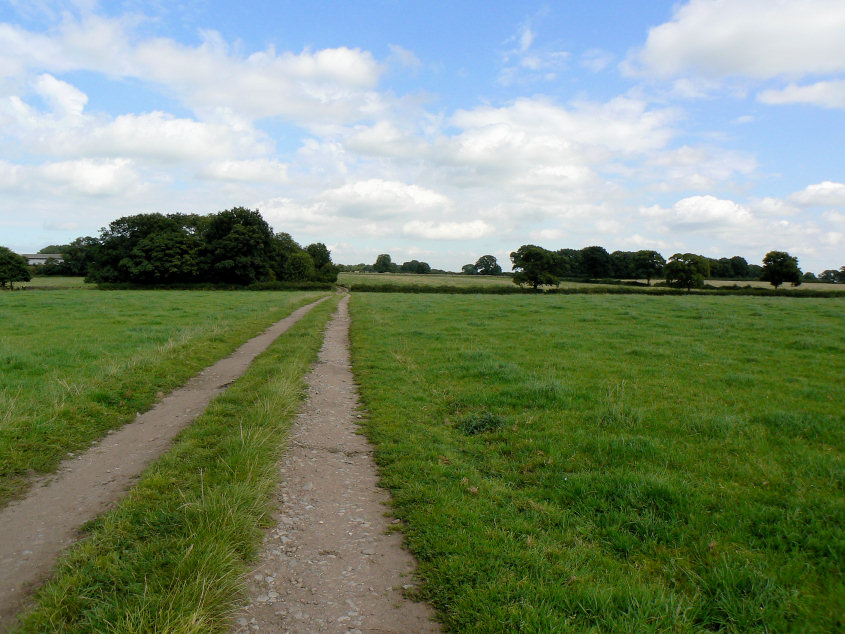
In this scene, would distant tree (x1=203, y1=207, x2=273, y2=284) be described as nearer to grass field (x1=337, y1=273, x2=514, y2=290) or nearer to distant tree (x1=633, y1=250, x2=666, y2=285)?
grass field (x1=337, y1=273, x2=514, y2=290)

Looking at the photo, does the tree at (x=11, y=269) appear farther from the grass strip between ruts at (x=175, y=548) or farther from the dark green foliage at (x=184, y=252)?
the grass strip between ruts at (x=175, y=548)

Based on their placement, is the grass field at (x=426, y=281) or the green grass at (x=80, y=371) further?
the grass field at (x=426, y=281)

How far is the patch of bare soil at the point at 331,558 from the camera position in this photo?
3590 mm

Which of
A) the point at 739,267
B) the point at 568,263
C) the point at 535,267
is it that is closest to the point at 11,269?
the point at 535,267

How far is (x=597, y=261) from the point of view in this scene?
111188mm

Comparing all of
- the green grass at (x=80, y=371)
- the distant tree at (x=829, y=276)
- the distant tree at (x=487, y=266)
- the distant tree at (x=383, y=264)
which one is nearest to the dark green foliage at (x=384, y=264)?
the distant tree at (x=383, y=264)

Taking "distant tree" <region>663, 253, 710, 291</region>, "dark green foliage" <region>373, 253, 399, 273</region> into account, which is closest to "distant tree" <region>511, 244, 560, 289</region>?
"distant tree" <region>663, 253, 710, 291</region>

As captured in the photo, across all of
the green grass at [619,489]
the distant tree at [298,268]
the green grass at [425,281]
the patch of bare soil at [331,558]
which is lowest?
the patch of bare soil at [331,558]

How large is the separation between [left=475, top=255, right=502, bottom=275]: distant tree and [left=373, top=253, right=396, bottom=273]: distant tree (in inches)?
1711

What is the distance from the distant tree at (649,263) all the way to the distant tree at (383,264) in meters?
109

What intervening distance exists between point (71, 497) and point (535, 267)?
269 feet

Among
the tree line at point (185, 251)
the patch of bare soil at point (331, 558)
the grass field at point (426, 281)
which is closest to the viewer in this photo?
the patch of bare soil at point (331, 558)

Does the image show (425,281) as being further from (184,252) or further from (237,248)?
(184,252)

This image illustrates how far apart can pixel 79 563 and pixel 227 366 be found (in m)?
9.89
